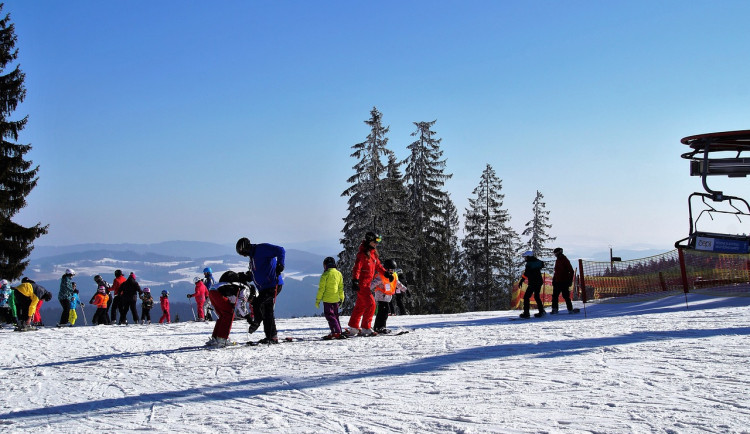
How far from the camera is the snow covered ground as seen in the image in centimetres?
523

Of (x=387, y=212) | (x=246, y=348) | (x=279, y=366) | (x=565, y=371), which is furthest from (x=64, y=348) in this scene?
(x=387, y=212)

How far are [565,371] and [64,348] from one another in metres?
8.88

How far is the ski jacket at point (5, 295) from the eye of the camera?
16594 mm

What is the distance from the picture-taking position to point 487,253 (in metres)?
49.7

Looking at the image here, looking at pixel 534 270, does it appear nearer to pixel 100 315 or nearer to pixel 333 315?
pixel 333 315

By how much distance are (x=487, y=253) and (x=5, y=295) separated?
3785cm

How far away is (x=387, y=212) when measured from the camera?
122 ft

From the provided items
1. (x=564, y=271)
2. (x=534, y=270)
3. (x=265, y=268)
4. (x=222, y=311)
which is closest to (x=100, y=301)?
(x=222, y=311)

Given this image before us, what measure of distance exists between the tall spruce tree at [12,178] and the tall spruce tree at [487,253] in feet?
104

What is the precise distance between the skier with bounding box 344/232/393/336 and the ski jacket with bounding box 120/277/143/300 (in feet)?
32.7

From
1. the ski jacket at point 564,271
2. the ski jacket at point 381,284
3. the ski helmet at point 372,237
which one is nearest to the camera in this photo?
the ski helmet at point 372,237

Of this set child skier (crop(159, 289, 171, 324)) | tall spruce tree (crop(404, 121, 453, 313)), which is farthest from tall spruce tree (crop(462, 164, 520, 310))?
child skier (crop(159, 289, 171, 324))

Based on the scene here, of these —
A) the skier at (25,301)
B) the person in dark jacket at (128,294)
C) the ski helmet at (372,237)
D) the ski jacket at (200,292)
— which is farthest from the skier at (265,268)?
the ski jacket at (200,292)

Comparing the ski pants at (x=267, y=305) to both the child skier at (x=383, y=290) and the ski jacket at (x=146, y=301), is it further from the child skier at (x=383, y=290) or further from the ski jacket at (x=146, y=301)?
the ski jacket at (x=146, y=301)
